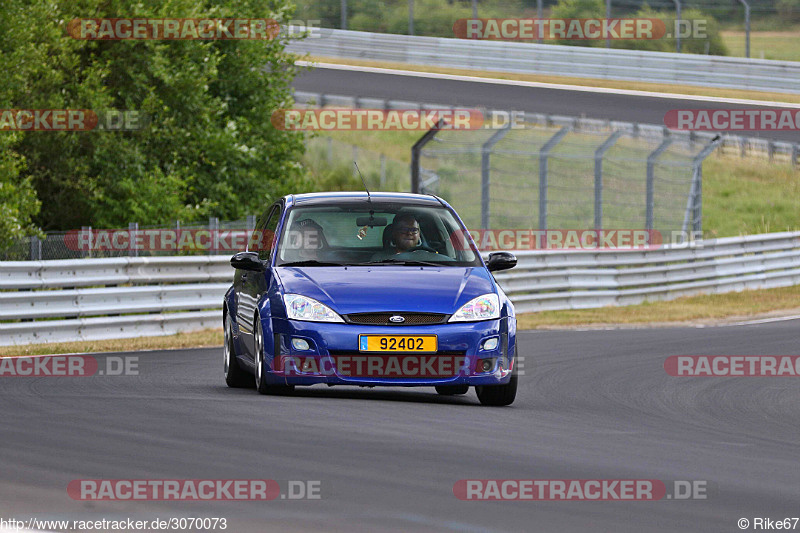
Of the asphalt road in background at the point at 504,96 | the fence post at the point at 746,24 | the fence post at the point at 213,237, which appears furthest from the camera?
the fence post at the point at 746,24

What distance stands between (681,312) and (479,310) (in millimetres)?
13900

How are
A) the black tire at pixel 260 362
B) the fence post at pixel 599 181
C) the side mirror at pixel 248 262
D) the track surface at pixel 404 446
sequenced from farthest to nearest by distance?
the fence post at pixel 599 181 < the side mirror at pixel 248 262 < the black tire at pixel 260 362 < the track surface at pixel 404 446

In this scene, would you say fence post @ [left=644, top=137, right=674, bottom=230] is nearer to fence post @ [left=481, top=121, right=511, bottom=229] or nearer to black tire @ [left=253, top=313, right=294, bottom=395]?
fence post @ [left=481, top=121, right=511, bottom=229]

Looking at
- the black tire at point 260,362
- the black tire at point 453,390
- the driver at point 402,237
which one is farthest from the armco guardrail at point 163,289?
the driver at point 402,237

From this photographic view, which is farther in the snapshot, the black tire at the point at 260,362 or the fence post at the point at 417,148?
the fence post at the point at 417,148

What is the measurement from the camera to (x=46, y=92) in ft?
84.5

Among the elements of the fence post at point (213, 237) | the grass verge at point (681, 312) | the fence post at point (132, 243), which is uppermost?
the fence post at point (132, 243)

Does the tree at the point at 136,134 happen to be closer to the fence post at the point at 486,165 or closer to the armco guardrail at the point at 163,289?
the fence post at the point at 486,165

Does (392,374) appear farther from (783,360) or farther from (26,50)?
(26,50)

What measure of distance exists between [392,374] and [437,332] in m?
0.41

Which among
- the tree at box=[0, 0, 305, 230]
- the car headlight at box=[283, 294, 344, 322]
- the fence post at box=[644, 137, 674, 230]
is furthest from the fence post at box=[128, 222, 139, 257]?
the fence post at box=[644, 137, 674, 230]

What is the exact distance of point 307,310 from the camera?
396 inches

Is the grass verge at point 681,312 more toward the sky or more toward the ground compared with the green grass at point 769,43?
more toward the ground

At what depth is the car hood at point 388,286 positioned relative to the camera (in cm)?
998
